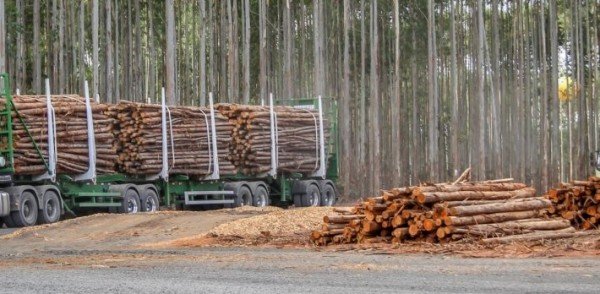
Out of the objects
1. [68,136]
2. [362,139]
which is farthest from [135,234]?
[362,139]

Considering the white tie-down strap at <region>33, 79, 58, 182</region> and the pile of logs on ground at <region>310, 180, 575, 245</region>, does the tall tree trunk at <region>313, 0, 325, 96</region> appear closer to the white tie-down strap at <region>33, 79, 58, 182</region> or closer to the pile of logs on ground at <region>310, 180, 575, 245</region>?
the white tie-down strap at <region>33, 79, 58, 182</region>

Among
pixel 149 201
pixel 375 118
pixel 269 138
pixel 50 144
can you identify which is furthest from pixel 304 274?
pixel 375 118

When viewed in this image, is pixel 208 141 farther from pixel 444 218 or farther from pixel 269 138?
pixel 444 218

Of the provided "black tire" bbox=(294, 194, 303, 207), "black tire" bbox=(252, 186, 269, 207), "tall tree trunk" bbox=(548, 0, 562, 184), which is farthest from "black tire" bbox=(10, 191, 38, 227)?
"tall tree trunk" bbox=(548, 0, 562, 184)

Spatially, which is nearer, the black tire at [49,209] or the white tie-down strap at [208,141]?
the black tire at [49,209]

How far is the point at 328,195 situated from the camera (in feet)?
126

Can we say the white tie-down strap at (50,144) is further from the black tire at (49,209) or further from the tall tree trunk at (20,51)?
the tall tree trunk at (20,51)

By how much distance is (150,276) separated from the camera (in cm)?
1395

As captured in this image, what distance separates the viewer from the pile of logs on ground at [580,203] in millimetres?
20844

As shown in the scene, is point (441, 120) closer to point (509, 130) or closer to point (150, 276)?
point (509, 130)

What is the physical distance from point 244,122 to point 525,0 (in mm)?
31159

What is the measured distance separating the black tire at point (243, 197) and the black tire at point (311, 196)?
93.1 inches

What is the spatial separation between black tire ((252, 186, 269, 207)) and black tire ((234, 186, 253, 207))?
0.14 metres

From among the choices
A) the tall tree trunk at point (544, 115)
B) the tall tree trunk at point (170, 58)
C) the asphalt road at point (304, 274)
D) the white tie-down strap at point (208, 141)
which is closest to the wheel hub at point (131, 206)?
the white tie-down strap at point (208, 141)
